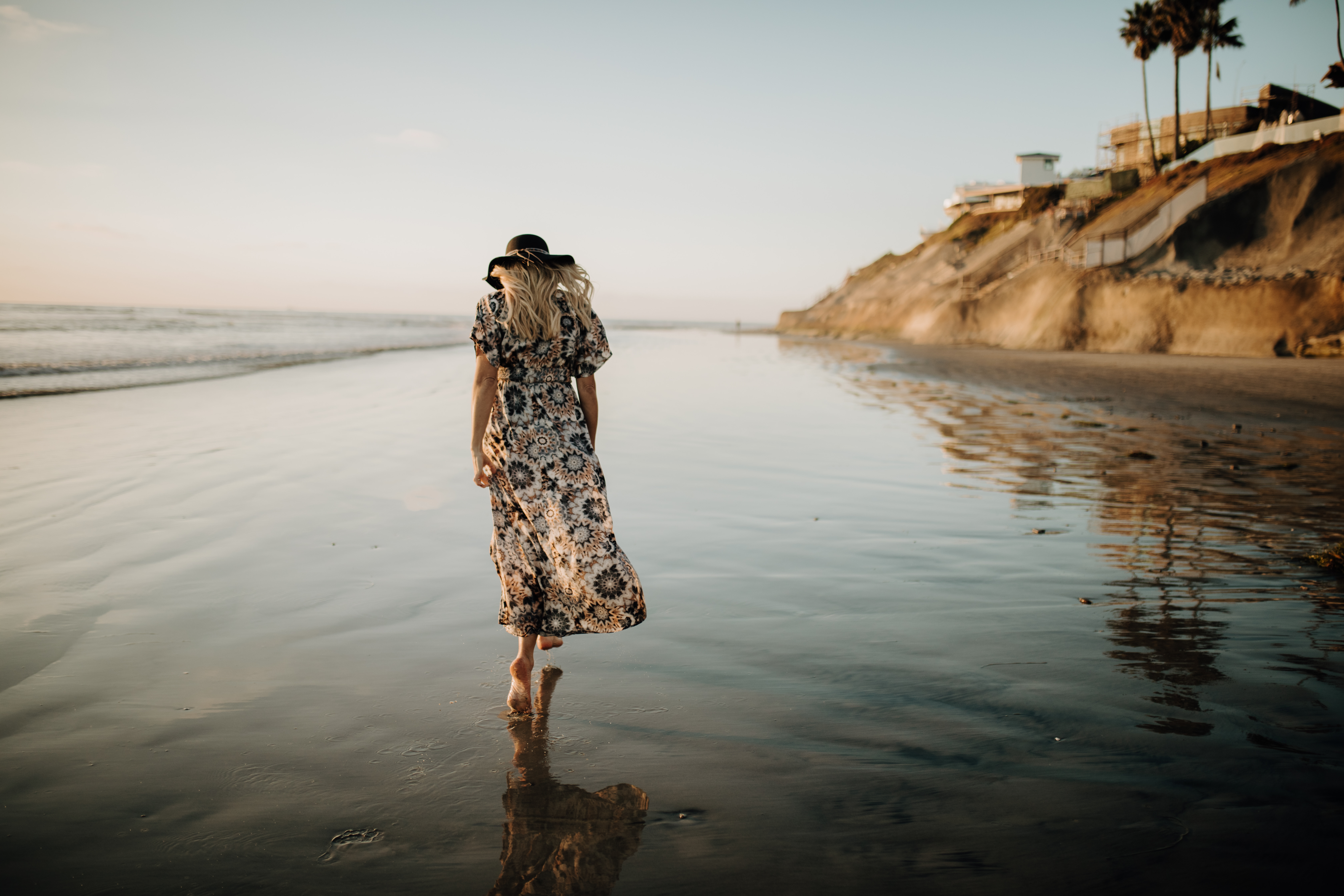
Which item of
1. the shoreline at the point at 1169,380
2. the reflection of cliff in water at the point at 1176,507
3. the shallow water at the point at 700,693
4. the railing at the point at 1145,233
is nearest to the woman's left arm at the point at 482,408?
the shallow water at the point at 700,693

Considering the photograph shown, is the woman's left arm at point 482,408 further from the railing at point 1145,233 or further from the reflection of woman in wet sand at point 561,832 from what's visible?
the railing at point 1145,233

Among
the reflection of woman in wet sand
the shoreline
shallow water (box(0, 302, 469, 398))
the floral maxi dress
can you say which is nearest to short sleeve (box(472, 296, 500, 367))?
the floral maxi dress

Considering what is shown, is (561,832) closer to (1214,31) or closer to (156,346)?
(156,346)

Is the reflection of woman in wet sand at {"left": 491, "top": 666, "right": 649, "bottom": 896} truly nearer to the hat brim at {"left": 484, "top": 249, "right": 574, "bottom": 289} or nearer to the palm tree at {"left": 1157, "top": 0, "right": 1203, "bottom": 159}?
the hat brim at {"left": 484, "top": 249, "right": 574, "bottom": 289}

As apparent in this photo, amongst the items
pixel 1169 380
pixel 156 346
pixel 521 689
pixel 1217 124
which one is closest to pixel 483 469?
pixel 521 689

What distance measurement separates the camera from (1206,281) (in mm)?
30797

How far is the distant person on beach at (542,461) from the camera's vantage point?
3.21 m

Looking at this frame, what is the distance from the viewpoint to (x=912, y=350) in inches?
1556

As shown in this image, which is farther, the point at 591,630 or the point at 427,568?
the point at 427,568

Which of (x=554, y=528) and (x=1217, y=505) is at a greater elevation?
(x=554, y=528)

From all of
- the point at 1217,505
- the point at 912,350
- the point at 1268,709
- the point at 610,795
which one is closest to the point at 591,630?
the point at 610,795

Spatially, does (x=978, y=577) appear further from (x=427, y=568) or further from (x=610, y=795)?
(x=427, y=568)

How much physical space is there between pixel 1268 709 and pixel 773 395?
13.8 m

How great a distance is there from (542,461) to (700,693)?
121cm
